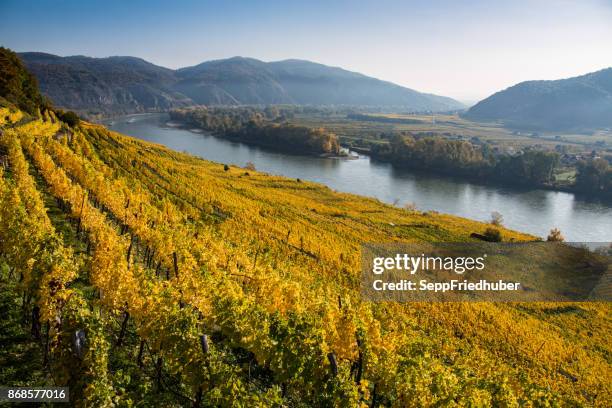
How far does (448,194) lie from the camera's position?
137250 millimetres

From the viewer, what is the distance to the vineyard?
18.3 meters

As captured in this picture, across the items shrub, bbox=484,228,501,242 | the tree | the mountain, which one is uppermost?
the mountain

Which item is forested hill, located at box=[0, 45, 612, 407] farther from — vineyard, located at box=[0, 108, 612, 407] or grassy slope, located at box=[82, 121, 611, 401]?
grassy slope, located at box=[82, 121, 611, 401]

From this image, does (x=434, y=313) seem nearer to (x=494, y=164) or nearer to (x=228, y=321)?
(x=228, y=321)

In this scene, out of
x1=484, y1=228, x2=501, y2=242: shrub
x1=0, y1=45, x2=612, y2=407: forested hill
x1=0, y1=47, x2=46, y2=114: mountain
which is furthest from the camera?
x1=484, y1=228, x2=501, y2=242: shrub

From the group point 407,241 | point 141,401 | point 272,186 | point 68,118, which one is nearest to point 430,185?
point 272,186

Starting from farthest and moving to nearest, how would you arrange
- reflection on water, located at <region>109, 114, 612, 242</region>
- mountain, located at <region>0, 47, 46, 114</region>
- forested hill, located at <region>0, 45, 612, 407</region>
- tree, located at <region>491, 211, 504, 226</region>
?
reflection on water, located at <region>109, 114, 612, 242</region>
tree, located at <region>491, 211, 504, 226</region>
mountain, located at <region>0, 47, 46, 114</region>
forested hill, located at <region>0, 45, 612, 407</region>

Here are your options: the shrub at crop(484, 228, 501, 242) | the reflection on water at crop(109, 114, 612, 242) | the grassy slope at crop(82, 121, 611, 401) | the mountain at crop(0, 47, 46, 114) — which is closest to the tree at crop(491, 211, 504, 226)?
the reflection on water at crop(109, 114, 612, 242)

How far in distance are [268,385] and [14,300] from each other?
14630mm

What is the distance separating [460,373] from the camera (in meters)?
23.0

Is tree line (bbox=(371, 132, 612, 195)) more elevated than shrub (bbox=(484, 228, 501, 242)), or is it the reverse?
tree line (bbox=(371, 132, 612, 195))

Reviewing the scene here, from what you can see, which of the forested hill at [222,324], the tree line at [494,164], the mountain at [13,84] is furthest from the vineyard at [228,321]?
the tree line at [494,164]

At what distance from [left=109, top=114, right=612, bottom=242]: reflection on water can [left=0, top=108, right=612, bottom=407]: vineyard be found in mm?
61868

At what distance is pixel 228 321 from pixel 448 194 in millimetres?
126692
